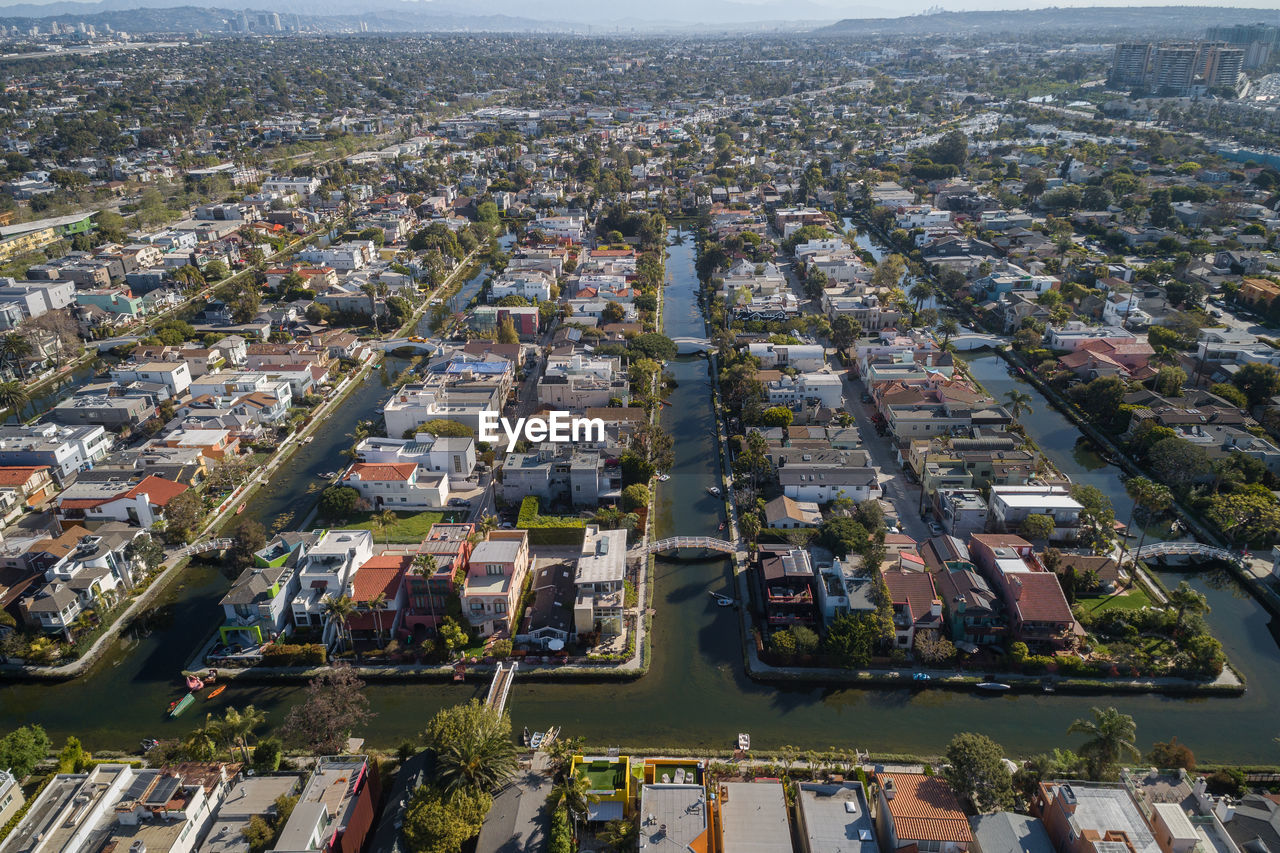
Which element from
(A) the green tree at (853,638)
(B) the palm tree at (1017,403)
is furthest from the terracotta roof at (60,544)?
(B) the palm tree at (1017,403)

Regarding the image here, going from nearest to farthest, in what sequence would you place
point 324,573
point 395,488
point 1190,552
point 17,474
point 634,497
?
point 324,573 → point 1190,552 → point 634,497 → point 395,488 → point 17,474

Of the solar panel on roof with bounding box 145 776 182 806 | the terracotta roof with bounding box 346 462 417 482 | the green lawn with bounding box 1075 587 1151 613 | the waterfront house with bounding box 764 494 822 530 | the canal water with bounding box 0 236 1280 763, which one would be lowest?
the canal water with bounding box 0 236 1280 763

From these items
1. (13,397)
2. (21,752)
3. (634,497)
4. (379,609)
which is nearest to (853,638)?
(634,497)

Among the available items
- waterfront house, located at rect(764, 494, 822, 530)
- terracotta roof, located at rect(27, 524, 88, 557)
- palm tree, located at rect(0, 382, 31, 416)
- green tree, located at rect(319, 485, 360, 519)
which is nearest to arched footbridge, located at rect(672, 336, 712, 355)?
waterfront house, located at rect(764, 494, 822, 530)

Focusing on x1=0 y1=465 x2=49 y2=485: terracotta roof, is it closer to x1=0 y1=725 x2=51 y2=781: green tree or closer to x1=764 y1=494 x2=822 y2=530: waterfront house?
x1=0 y1=725 x2=51 y2=781: green tree

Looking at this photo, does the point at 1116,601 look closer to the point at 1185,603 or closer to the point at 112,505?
the point at 1185,603

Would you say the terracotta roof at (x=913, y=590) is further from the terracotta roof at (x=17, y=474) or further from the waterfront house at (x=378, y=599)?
the terracotta roof at (x=17, y=474)
